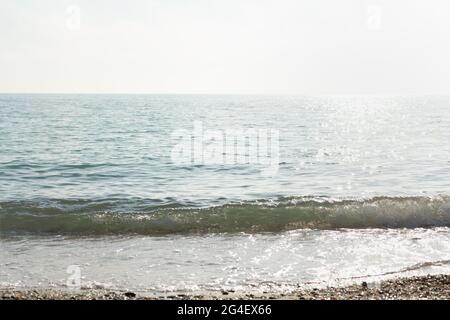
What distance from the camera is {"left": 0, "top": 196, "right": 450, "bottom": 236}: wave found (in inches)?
628

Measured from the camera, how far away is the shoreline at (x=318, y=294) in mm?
9016

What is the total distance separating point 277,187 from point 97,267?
41.7 feet

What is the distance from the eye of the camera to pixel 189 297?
9.29 metres
